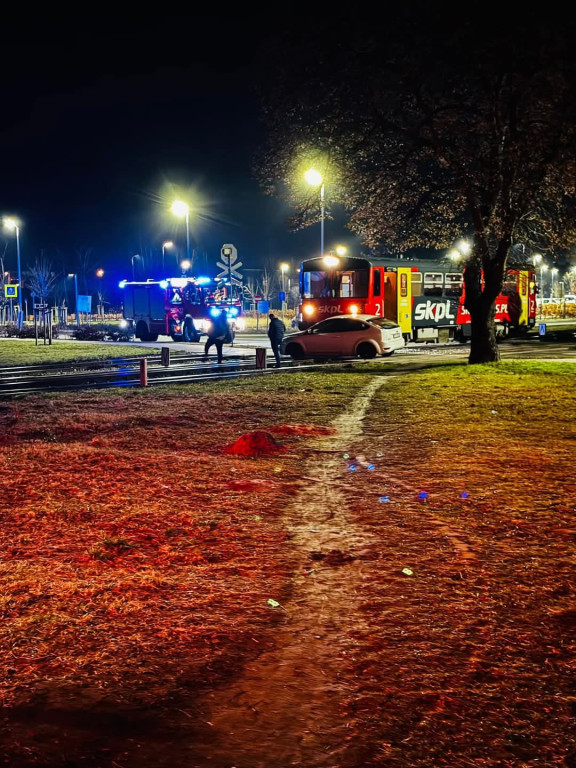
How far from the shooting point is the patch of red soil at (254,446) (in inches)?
409

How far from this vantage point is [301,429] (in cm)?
1220

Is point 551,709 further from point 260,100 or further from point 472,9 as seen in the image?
point 260,100

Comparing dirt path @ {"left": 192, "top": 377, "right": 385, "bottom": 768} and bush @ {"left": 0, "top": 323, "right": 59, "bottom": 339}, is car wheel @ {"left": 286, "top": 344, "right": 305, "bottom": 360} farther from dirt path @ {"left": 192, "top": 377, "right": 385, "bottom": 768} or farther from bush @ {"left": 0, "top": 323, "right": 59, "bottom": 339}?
bush @ {"left": 0, "top": 323, "right": 59, "bottom": 339}

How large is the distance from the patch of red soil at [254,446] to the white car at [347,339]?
15992mm

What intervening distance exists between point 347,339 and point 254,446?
650 inches

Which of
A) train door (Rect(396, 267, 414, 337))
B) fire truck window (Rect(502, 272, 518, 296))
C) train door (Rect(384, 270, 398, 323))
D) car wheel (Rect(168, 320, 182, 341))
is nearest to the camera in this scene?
train door (Rect(384, 270, 398, 323))

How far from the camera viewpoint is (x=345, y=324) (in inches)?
1051

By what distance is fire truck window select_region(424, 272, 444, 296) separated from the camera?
33.4 m

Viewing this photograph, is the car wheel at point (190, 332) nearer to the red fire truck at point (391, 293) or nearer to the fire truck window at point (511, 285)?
the red fire truck at point (391, 293)

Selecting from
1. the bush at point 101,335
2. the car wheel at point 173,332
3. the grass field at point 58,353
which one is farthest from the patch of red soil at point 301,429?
the bush at point 101,335

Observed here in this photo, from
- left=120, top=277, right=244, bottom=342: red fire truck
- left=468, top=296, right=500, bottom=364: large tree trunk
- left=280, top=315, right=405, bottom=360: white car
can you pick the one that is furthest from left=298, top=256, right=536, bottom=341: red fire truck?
left=468, top=296, right=500, bottom=364: large tree trunk

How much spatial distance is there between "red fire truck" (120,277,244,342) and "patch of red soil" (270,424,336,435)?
24105mm

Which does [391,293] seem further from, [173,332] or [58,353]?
[58,353]

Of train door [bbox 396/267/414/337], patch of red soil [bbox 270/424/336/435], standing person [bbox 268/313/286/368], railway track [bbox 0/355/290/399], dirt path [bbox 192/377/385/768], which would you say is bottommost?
dirt path [bbox 192/377/385/768]
